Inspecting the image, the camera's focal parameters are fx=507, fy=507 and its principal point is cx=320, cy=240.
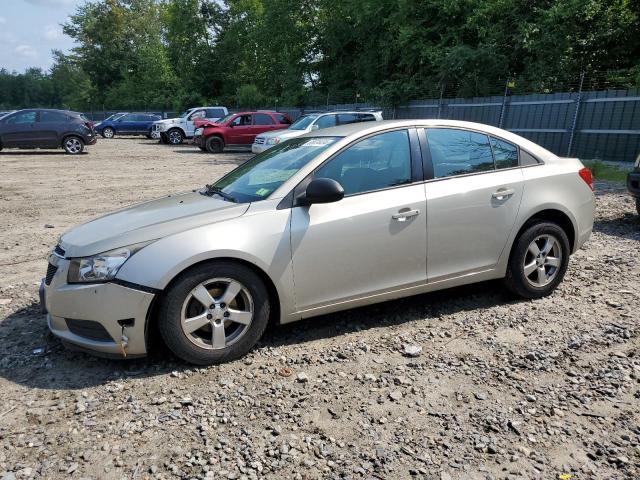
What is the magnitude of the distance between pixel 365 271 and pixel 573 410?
5.19ft

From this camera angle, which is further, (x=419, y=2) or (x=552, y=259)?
(x=419, y=2)

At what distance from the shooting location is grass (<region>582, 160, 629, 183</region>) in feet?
38.5

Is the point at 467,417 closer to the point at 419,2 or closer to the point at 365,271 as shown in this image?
the point at 365,271

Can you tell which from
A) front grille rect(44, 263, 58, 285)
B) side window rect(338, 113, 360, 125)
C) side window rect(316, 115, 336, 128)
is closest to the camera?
front grille rect(44, 263, 58, 285)

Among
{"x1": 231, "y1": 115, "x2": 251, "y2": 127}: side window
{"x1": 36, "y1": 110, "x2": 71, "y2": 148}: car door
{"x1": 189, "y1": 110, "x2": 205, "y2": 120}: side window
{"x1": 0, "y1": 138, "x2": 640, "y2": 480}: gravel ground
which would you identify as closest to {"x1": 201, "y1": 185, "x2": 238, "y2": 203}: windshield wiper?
{"x1": 0, "y1": 138, "x2": 640, "y2": 480}: gravel ground

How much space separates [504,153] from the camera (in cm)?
439

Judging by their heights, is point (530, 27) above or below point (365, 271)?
above

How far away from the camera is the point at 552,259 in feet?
14.6

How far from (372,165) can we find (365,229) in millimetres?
563

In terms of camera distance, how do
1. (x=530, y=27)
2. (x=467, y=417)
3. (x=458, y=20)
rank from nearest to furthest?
(x=467, y=417) < (x=530, y=27) < (x=458, y=20)

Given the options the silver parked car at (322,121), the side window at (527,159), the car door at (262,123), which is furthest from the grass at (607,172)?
the car door at (262,123)

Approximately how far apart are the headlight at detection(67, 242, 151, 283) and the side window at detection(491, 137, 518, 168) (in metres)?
2.94

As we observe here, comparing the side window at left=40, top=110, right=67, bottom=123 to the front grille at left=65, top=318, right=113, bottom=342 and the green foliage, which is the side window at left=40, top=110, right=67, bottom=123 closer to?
the green foliage

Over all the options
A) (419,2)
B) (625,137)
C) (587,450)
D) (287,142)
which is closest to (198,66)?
(419,2)
